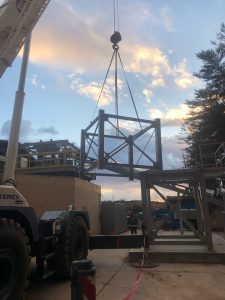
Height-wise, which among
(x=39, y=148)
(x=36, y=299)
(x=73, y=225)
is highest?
(x=39, y=148)

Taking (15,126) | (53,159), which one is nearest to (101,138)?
(15,126)

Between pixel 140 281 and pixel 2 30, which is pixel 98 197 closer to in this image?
pixel 140 281

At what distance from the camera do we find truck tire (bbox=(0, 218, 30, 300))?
19.4 ft

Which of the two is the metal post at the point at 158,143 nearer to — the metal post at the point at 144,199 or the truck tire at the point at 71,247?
the metal post at the point at 144,199

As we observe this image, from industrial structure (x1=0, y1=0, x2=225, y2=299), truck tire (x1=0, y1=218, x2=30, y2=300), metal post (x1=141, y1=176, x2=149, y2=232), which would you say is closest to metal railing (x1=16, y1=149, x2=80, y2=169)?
industrial structure (x1=0, y1=0, x2=225, y2=299)

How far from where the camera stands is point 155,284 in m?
9.02

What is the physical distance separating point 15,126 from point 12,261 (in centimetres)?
303

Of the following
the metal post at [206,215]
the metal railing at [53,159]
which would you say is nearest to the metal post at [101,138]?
the metal post at [206,215]

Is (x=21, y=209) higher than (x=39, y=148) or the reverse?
the reverse

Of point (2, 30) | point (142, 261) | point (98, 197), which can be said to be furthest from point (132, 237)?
point (98, 197)

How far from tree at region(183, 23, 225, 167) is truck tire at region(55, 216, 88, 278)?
83.2 ft

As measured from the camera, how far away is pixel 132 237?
1191cm

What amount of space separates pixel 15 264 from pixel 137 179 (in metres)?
9.03

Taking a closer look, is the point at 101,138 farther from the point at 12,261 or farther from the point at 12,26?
the point at 12,261
